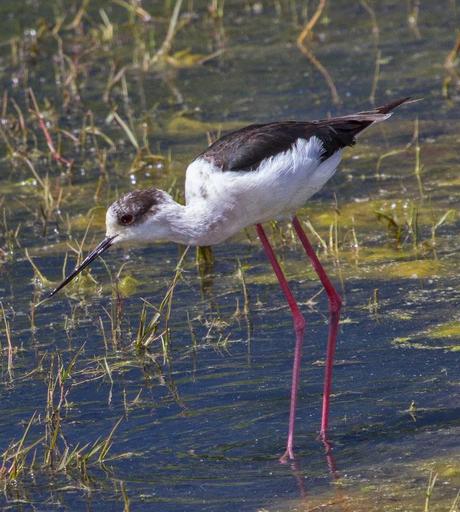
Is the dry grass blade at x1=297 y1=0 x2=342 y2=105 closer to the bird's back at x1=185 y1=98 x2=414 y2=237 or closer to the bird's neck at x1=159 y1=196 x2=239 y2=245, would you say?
the bird's back at x1=185 y1=98 x2=414 y2=237

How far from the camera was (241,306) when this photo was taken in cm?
529

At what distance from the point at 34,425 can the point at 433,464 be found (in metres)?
1.39

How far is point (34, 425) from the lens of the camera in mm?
4301

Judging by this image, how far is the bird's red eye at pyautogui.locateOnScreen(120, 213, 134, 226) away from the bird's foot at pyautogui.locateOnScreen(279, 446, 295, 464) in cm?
98

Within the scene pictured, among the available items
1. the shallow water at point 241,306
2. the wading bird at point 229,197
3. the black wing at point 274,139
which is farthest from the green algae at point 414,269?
the wading bird at point 229,197

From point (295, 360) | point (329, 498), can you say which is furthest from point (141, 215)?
point (329, 498)

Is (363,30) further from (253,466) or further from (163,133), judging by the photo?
(253,466)

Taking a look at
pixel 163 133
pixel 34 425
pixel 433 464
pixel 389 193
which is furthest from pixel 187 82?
pixel 433 464

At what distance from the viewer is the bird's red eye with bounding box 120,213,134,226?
4.38 meters

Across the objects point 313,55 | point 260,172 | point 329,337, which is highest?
point 260,172

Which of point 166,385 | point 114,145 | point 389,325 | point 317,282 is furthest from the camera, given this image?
point 114,145

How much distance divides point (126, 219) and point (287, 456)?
1.02 meters

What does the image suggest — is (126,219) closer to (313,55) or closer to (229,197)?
(229,197)

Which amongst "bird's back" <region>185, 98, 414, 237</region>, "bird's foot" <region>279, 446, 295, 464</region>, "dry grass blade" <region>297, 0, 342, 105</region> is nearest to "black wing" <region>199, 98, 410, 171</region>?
"bird's back" <region>185, 98, 414, 237</region>
